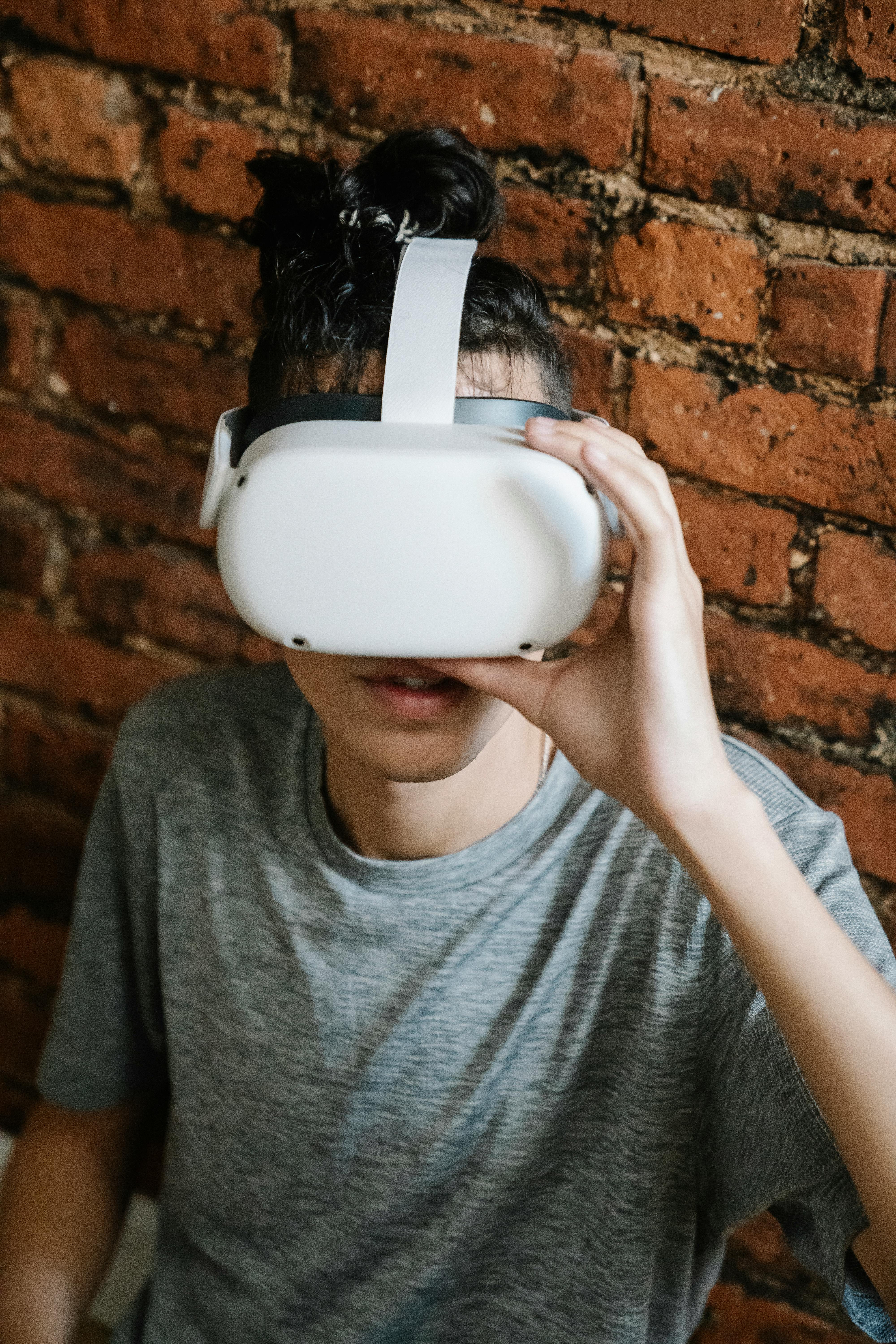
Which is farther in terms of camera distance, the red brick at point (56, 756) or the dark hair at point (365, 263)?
the red brick at point (56, 756)

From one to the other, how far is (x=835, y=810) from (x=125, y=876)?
2.22ft

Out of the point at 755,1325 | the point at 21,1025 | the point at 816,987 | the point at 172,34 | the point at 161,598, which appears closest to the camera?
the point at 816,987

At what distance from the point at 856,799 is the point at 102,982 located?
74 cm

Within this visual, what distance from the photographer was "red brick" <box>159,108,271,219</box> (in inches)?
40.8

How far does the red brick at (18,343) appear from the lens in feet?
3.87

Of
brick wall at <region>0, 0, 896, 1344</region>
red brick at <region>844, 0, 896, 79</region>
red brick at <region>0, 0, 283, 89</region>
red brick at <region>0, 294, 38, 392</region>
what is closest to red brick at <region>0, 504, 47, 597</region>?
brick wall at <region>0, 0, 896, 1344</region>

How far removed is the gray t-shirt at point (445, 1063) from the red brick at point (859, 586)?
0.17 m

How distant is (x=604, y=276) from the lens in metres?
0.95

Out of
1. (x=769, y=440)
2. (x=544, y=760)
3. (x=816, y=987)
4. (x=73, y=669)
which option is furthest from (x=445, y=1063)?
(x=73, y=669)

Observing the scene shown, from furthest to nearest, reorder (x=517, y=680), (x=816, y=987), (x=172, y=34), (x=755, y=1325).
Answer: (x=755, y=1325) < (x=172, y=34) < (x=517, y=680) < (x=816, y=987)

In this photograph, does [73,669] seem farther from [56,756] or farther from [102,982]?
[102,982]

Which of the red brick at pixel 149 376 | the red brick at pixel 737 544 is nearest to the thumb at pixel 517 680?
the red brick at pixel 737 544

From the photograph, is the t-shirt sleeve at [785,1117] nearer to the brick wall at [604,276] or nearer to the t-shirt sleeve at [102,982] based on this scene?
the brick wall at [604,276]

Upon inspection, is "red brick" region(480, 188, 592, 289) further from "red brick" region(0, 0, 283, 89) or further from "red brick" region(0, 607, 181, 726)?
"red brick" region(0, 607, 181, 726)
